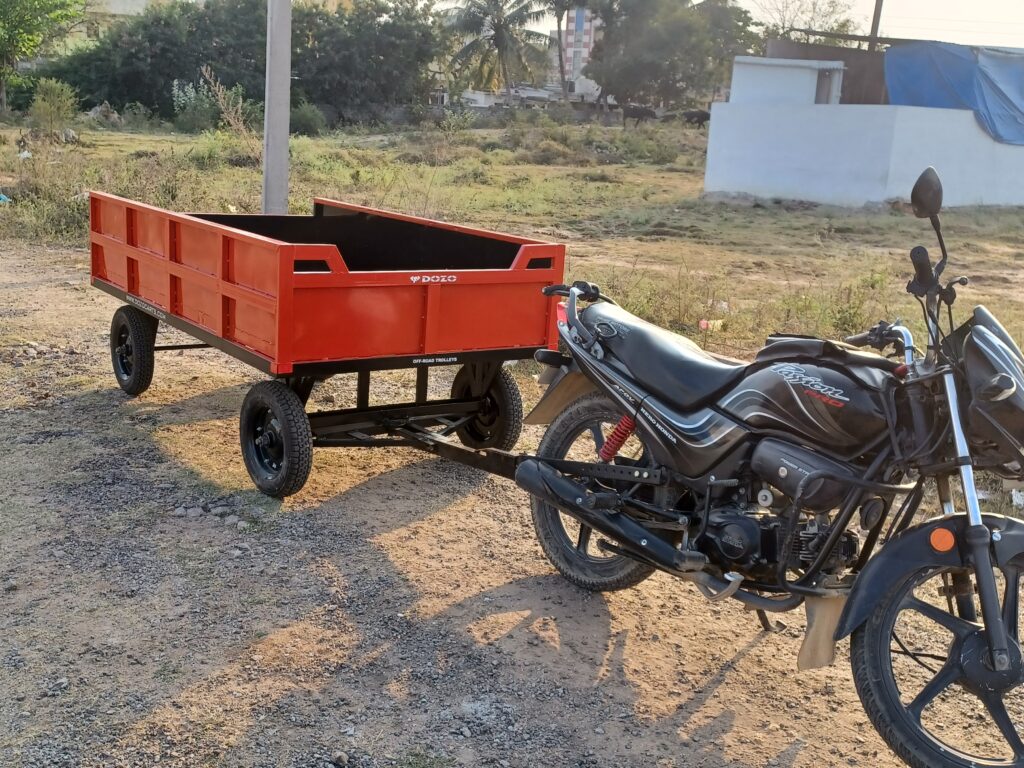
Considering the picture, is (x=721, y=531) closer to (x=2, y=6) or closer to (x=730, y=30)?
(x=2, y=6)

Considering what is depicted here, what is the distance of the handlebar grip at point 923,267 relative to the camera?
3041 mm

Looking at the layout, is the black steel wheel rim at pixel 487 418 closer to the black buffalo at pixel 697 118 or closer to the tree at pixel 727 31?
the black buffalo at pixel 697 118

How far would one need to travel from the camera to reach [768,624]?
4.06m

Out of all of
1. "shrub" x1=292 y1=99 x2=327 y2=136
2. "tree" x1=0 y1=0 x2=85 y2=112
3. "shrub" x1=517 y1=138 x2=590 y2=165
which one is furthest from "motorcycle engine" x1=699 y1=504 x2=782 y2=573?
"tree" x1=0 y1=0 x2=85 y2=112

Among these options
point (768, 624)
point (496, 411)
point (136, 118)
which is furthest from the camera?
point (136, 118)

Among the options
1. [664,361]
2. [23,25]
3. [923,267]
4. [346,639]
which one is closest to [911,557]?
[923,267]

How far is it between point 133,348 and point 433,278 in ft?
8.08

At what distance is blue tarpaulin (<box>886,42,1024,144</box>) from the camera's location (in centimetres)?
2189

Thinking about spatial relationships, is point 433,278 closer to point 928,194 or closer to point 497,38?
point 928,194

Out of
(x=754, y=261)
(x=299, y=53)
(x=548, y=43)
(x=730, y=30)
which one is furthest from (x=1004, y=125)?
(x=548, y=43)

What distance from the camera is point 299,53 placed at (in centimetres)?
4447

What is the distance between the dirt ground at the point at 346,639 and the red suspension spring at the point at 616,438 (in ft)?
2.02

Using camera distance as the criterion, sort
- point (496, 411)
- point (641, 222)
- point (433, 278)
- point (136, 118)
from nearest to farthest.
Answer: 1. point (433, 278)
2. point (496, 411)
3. point (641, 222)
4. point (136, 118)

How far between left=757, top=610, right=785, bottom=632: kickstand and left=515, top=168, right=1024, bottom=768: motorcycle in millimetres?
402
